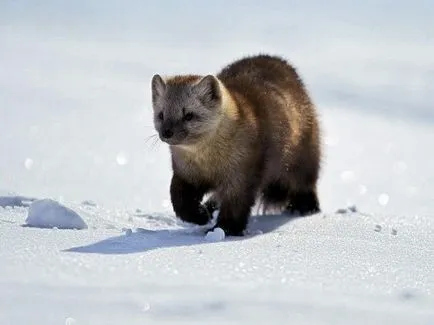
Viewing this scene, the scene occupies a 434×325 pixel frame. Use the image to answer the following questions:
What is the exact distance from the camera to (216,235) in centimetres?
589

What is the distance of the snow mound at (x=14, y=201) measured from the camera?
6.63 meters

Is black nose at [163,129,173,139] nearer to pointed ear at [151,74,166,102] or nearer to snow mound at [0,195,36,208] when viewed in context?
pointed ear at [151,74,166,102]

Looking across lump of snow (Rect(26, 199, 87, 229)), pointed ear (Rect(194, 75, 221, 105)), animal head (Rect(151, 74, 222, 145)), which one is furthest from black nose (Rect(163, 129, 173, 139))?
lump of snow (Rect(26, 199, 87, 229))

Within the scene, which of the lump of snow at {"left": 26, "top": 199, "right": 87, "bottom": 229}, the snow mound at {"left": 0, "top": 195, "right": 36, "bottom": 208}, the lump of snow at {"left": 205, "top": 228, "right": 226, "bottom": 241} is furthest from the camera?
→ the snow mound at {"left": 0, "top": 195, "right": 36, "bottom": 208}

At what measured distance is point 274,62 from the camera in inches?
309

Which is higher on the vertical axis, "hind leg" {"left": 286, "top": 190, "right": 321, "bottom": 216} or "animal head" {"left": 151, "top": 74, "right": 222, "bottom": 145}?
"animal head" {"left": 151, "top": 74, "right": 222, "bottom": 145}

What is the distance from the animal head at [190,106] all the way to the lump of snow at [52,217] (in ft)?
2.88

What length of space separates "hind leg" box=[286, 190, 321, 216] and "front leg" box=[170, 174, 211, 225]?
122cm

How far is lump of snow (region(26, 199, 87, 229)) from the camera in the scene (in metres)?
5.64

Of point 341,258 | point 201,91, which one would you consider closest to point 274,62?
point 201,91

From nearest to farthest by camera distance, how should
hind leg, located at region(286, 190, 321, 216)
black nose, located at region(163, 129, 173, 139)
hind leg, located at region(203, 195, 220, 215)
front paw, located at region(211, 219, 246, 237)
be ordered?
black nose, located at region(163, 129, 173, 139) → front paw, located at region(211, 219, 246, 237) → hind leg, located at region(203, 195, 220, 215) → hind leg, located at region(286, 190, 321, 216)

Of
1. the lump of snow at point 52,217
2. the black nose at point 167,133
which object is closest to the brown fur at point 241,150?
the black nose at point 167,133

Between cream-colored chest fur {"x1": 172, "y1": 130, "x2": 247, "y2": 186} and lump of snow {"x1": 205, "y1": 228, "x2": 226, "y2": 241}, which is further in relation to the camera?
cream-colored chest fur {"x1": 172, "y1": 130, "x2": 247, "y2": 186}

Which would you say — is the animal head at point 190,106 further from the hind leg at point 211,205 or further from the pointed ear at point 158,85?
the hind leg at point 211,205
